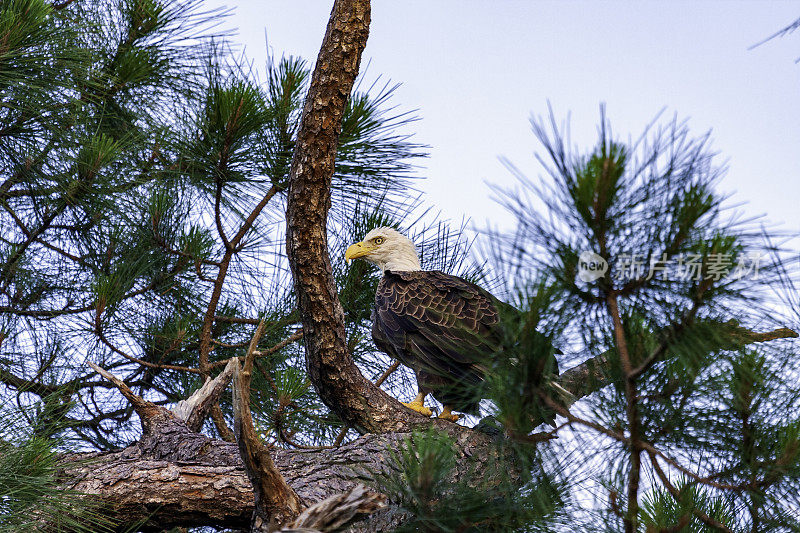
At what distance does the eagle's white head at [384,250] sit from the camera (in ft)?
11.0

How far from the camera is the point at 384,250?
3363 millimetres

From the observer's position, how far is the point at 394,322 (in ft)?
9.98

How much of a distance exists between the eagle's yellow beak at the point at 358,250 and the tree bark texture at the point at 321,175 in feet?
2.43

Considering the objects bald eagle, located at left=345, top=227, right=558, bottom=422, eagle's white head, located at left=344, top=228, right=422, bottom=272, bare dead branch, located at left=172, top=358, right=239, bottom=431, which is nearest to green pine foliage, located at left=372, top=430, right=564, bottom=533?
bald eagle, located at left=345, top=227, right=558, bottom=422

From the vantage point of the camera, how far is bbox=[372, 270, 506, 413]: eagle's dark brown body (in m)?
2.87

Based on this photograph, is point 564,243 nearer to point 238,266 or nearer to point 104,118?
point 238,266

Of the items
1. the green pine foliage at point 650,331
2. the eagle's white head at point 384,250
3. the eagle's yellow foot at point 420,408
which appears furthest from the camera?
the eagle's white head at point 384,250

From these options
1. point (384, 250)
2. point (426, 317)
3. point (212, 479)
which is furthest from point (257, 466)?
point (384, 250)

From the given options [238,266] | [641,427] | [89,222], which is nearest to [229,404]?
[238,266]

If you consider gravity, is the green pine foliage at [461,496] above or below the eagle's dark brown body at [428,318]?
below

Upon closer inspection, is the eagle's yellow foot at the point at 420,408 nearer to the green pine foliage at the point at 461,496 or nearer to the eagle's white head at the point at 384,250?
the eagle's white head at the point at 384,250

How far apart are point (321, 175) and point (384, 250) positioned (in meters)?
0.90

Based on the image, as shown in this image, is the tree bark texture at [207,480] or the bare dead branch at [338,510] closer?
the bare dead branch at [338,510]

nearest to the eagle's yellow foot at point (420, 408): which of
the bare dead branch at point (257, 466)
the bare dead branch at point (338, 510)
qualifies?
the bare dead branch at point (257, 466)
